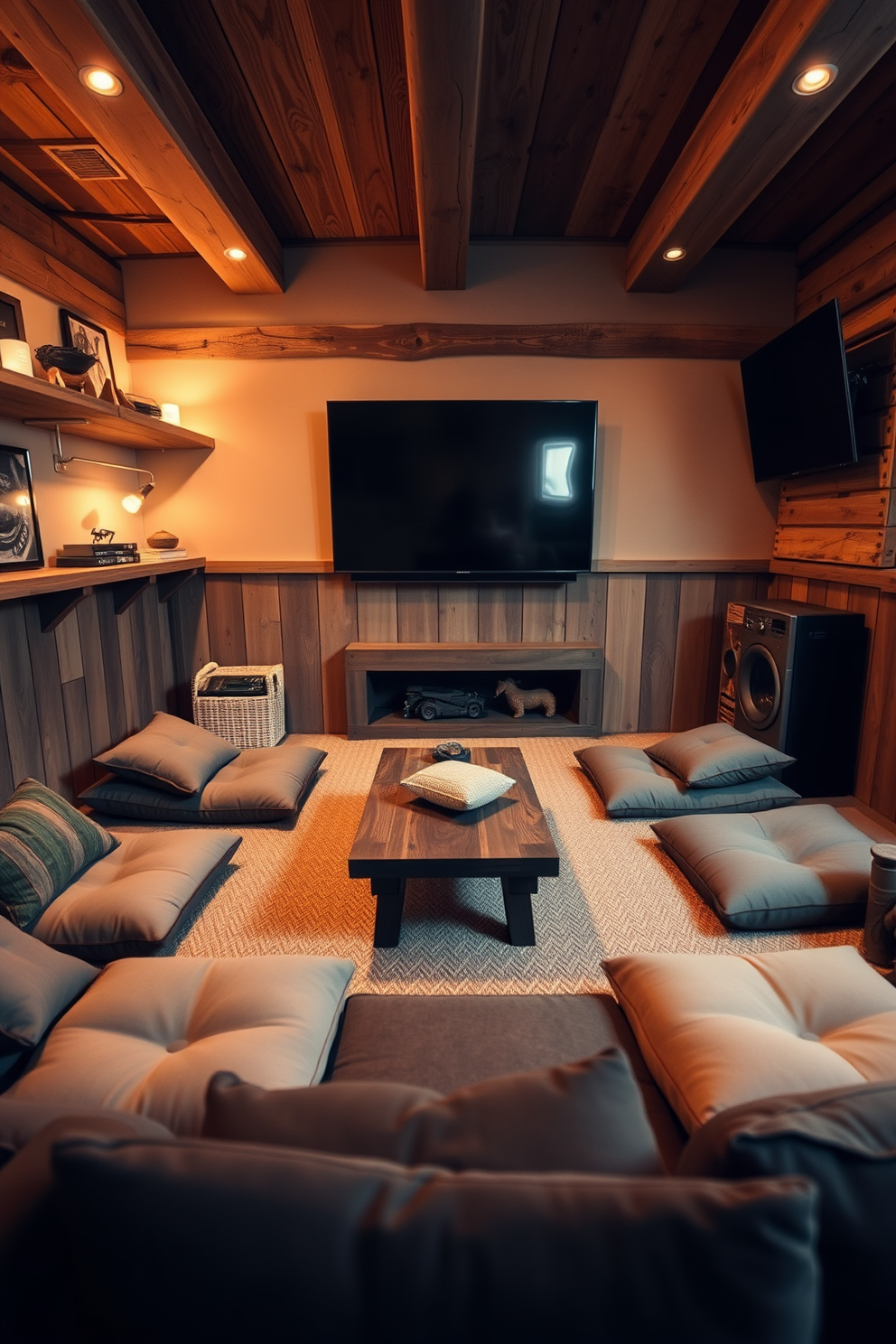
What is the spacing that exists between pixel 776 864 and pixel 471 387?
9.86 ft

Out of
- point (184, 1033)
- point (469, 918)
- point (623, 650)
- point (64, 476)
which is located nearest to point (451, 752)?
point (469, 918)

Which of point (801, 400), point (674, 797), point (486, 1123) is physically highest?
point (801, 400)

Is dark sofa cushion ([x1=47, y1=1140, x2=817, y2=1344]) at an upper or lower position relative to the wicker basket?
upper

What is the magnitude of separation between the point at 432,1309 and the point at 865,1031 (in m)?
1.04

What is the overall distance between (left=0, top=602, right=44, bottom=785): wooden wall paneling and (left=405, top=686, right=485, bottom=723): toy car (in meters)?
1.94

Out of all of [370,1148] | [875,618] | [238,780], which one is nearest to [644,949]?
[370,1148]

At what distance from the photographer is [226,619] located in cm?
412

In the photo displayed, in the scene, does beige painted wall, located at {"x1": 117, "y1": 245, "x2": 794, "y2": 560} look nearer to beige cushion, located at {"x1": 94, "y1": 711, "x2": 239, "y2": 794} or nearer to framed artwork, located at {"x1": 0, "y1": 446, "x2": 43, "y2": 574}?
framed artwork, located at {"x1": 0, "y1": 446, "x2": 43, "y2": 574}

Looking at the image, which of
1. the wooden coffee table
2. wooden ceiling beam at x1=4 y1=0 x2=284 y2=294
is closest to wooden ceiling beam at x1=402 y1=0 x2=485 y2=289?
wooden ceiling beam at x1=4 y1=0 x2=284 y2=294

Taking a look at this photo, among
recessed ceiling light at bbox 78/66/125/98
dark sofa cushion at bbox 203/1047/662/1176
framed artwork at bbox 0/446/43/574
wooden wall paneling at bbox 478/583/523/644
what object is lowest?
dark sofa cushion at bbox 203/1047/662/1176

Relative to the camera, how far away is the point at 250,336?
3.81 metres

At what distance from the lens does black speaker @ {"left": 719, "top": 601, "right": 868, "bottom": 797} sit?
3.04 m

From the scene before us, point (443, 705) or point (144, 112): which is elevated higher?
point (144, 112)

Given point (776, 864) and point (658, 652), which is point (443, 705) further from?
point (776, 864)
